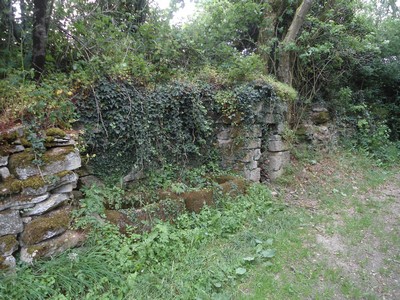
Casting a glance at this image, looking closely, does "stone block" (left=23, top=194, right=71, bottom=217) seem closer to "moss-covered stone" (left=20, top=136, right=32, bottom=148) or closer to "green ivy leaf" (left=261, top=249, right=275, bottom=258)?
"moss-covered stone" (left=20, top=136, right=32, bottom=148)

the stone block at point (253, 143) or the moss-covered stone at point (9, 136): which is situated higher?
the moss-covered stone at point (9, 136)

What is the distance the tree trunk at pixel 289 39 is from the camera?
6.65m

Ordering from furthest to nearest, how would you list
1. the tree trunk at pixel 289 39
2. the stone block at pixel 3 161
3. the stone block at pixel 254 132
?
the tree trunk at pixel 289 39 → the stone block at pixel 254 132 → the stone block at pixel 3 161

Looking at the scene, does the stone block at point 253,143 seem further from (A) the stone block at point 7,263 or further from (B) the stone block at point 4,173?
(A) the stone block at point 7,263

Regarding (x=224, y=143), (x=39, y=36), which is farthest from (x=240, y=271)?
(x=39, y=36)

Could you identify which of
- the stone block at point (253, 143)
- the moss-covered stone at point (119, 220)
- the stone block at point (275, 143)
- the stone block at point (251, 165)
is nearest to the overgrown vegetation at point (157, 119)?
the moss-covered stone at point (119, 220)

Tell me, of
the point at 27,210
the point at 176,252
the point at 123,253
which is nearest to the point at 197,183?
the point at 176,252

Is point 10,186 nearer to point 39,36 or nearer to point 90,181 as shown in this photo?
point 90,181

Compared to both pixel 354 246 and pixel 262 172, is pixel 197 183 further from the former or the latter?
pixel 354 246

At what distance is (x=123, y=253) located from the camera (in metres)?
2.98

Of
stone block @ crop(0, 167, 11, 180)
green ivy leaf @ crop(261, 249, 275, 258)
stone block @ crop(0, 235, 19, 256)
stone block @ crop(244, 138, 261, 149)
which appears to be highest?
stone block @ crop(0, 167, 11, 180)

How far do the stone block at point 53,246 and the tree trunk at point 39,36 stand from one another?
2274 millimetres

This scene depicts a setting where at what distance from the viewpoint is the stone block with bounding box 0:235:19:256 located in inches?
99.9

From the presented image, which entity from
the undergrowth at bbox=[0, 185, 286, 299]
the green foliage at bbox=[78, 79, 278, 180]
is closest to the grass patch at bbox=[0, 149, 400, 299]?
the undergrowth at bbox=[0, 185, 286, 299]
